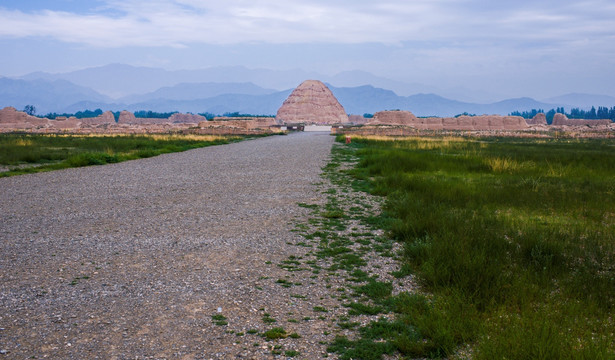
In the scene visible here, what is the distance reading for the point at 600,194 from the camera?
12.4 metres

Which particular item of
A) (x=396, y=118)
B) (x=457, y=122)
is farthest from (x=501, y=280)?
(x=457, y=122)

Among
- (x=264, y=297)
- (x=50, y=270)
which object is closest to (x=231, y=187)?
(x=50, y=270)

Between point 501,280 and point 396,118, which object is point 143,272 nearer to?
point 501,280

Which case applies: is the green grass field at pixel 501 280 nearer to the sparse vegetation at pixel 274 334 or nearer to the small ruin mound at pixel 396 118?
the sparse vegetation at pixel 274 334

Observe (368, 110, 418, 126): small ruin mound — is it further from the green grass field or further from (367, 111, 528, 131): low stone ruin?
the green grass field

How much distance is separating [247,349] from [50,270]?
3.72 meters

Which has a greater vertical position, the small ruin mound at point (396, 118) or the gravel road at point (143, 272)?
the small ruin mound at point (396, 118)

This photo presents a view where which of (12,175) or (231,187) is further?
(12,175)

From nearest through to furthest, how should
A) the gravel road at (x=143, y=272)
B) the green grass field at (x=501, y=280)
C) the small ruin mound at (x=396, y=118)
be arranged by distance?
the green grass field at (x=501, y=280), the gravel road at (x=143, y=272), the small ruin mound at (x=396, y=118)

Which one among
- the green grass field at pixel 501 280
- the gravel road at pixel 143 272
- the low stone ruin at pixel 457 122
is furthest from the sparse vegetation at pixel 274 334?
the low stone ruin at pixel 457 122

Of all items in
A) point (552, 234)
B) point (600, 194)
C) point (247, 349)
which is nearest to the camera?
point (247, 349)

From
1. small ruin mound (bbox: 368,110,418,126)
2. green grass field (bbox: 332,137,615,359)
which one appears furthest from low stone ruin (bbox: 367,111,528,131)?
green grass field (bbox: 332,137,615,359)

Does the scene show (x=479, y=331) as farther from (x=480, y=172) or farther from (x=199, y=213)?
(x=480, y=172)

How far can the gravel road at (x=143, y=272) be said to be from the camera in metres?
4.07
